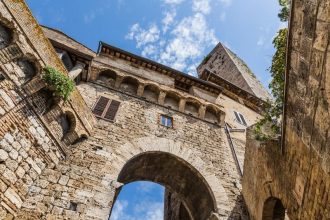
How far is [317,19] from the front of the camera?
4.05 metres

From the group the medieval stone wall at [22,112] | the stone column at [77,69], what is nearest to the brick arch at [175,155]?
the medieval stone wall at [22,112]

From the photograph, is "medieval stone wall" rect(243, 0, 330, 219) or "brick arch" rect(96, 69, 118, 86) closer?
"medieval stone wall" rect(243, 0, 330, 219)

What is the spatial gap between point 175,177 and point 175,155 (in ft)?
3.87

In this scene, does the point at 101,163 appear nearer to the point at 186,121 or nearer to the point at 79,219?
the point at 79,219

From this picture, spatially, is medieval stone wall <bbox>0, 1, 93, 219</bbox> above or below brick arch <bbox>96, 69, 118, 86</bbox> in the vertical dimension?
below

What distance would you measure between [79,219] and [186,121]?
6.33 metres

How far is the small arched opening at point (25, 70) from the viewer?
6404 millimetres

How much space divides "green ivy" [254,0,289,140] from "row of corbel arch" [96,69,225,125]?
18.5 ft

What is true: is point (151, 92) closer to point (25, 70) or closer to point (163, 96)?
point (163, 96)

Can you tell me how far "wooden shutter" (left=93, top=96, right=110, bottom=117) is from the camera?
973cm

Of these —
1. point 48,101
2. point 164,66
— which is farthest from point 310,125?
point 164,66

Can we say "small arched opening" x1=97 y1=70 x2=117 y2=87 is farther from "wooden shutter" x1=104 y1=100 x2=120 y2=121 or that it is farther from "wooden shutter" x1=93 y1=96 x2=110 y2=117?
"wooden shutter" x1=104 y1=100 x2=120 y2=121

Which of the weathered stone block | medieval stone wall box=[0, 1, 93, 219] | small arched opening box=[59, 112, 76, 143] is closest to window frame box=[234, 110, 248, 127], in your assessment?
small arched opening box=[59, 112, 76, 143]

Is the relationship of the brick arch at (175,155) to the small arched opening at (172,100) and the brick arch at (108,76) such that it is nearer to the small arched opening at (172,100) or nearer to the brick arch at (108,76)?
the small arched opening at (172,100)
